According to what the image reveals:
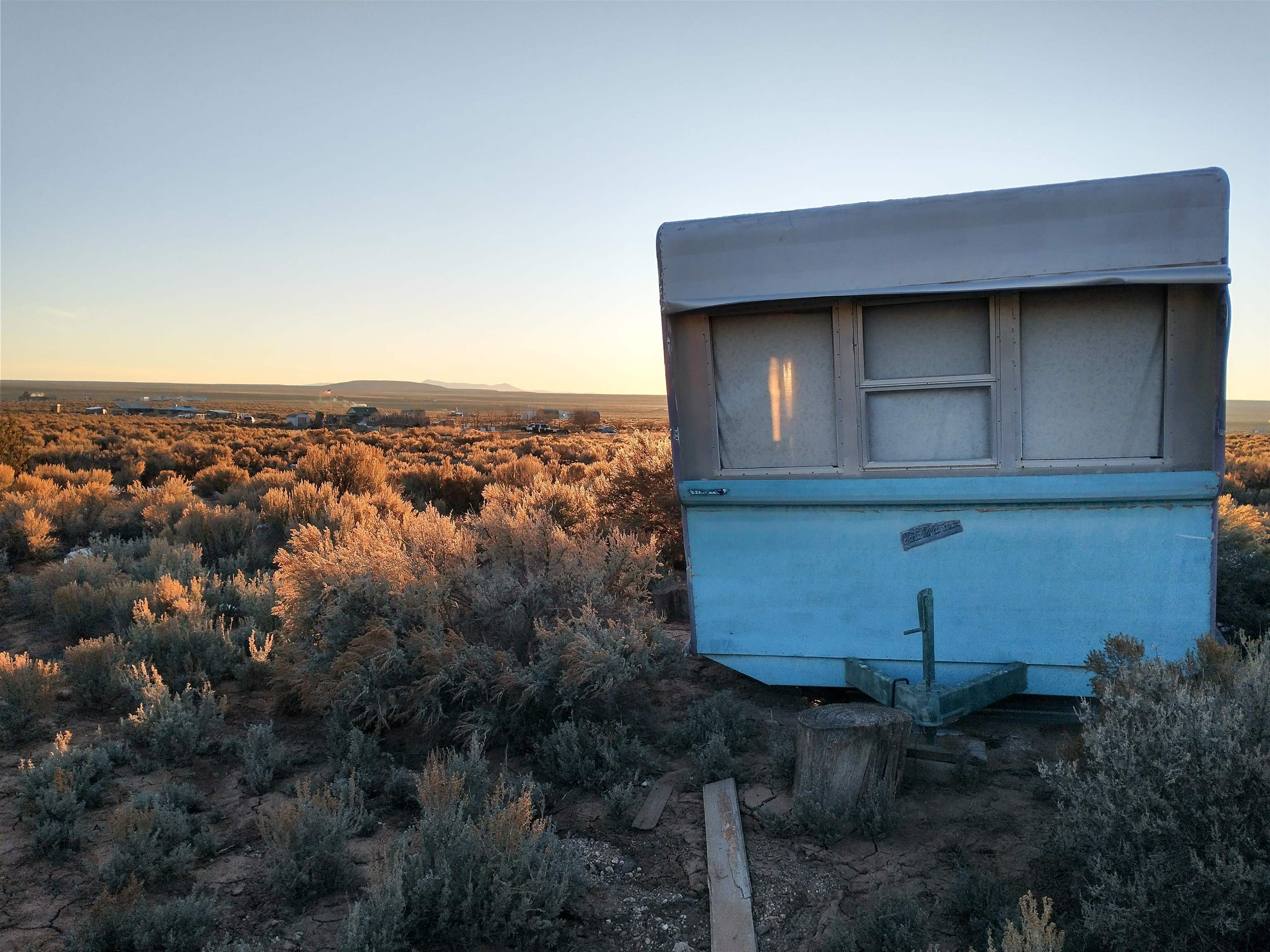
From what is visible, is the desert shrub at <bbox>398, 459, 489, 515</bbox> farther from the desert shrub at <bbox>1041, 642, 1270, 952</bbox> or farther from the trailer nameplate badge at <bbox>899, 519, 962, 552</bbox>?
the desert shrub at <bbox>1041, 642, 1270, 952</bbox>

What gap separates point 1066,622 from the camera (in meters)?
4.65

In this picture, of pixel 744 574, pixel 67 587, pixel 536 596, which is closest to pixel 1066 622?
pixel 744 574

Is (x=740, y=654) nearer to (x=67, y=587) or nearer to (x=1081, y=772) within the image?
(x=1081, y=772)

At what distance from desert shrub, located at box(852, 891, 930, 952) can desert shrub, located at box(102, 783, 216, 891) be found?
2735 millimetres

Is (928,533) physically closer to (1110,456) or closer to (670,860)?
(1110,456)

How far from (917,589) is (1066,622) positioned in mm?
803

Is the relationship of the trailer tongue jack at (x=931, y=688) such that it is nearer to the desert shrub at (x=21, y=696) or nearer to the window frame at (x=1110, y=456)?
the window frame at (x=1110, y=456)

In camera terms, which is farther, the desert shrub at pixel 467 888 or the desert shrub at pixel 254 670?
the desert shrub at pixel 254 670

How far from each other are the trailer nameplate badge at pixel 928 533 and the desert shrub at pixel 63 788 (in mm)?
4357

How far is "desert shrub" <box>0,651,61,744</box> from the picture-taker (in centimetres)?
483

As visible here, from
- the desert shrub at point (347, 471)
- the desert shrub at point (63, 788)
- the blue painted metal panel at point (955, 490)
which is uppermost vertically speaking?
the blue painted metal panel at point (955, 490)

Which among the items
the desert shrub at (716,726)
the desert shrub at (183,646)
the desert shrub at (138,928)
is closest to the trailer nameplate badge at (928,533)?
the desert shrub at (716,726)

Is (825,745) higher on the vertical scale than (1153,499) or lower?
lower

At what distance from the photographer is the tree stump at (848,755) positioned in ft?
12.3
